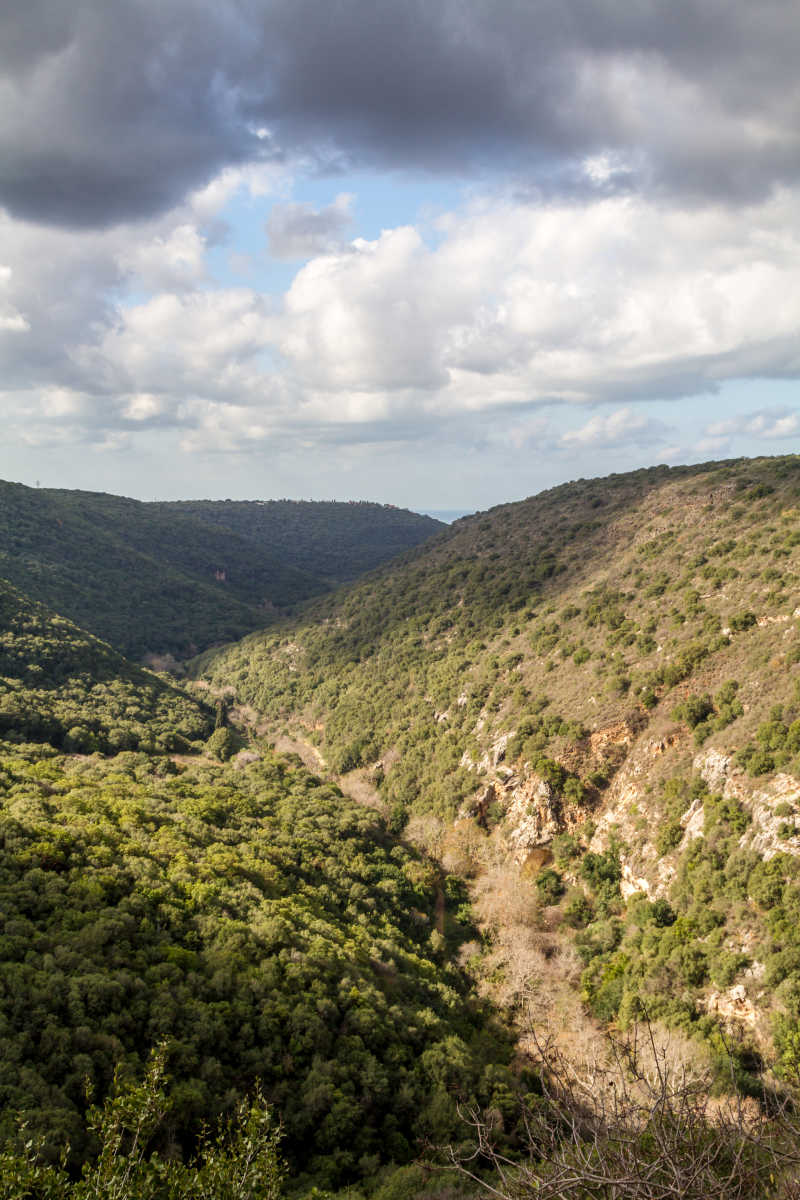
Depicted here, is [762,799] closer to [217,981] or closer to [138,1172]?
[217,981]

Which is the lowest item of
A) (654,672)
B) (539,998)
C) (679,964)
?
(539,998)

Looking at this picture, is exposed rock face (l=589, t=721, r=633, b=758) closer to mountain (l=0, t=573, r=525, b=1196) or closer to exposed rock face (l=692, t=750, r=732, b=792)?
exposed rock face (l=692, t=750, r=732, b=792)

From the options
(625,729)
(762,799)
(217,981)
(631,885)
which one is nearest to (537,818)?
(631,885)

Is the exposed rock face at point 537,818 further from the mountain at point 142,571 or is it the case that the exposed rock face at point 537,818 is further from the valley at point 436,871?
the mountain at point 142,571

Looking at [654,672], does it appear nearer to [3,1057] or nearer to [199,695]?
[3,1057]

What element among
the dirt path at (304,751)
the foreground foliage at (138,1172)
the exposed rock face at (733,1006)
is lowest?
the dirt path at (304,751)

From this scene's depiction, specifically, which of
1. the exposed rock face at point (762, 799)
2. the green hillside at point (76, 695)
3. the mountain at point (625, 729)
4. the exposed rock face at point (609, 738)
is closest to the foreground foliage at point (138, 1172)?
the mountain at point (625, 729)

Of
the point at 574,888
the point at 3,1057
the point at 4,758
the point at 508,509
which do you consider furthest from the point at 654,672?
the point at 508,509
